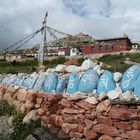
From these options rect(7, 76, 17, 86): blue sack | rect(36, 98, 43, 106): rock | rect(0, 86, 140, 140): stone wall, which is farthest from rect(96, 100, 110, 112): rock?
rect(7, 76, 17, 86): blue sack

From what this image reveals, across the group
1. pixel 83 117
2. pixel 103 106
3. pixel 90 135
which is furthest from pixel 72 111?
pixel 103 106

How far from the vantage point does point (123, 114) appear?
23.6 feet

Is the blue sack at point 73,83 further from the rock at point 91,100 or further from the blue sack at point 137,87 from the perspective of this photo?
the blue sack at point 137,87

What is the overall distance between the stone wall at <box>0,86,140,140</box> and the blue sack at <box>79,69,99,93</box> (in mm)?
305

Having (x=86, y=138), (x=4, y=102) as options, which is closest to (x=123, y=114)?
(x=86, y=138)

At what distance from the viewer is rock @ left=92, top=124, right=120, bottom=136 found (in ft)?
24.1

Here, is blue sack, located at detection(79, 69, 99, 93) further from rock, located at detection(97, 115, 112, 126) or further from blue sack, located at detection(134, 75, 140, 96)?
blue sack, located at detection(134, 75, 140, 96)

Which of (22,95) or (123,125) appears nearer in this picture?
(123,125)

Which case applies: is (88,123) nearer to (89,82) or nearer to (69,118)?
(69,118)

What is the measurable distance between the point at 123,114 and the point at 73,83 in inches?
98.9

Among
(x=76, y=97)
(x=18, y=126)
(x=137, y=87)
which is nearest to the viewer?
(x=137, y=87)

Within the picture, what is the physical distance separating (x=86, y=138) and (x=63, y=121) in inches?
47.3

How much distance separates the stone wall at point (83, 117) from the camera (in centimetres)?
716

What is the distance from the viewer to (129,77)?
7.79 meters
